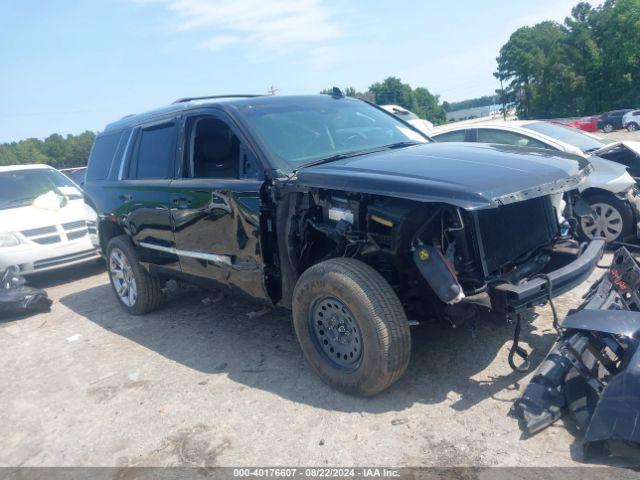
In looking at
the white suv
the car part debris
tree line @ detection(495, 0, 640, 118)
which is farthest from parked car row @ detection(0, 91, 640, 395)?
tree line @ detection(495, 0, 640, 118)

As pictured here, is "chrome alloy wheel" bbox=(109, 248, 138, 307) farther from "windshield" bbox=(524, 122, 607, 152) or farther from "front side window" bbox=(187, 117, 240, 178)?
"windshield" bbox=(524, 122, 607, 152)

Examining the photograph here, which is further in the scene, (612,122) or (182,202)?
(612,122)

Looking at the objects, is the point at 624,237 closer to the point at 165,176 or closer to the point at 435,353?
→ the point at 435,353

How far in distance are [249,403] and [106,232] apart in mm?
3376

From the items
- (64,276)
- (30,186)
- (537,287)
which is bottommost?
(64,276)

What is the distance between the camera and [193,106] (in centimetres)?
463

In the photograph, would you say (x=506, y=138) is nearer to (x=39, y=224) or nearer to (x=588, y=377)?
(x=588, y=377)

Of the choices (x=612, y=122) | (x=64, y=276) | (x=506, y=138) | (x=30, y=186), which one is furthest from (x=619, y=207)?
(x=612, y=122)

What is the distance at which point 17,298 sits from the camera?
630 centimetres

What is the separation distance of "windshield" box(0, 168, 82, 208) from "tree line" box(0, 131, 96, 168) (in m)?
41.3

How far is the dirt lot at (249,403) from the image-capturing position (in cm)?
298

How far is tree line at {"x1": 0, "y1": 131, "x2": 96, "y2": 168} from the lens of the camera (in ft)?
158

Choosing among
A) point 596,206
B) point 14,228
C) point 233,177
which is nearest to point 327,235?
point 233,177

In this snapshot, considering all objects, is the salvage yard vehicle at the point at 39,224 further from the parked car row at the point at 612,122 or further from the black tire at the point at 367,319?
the parked car row at the point at 612,122
